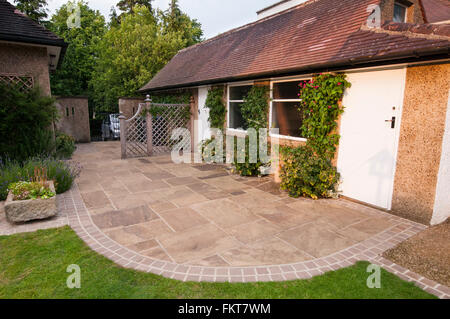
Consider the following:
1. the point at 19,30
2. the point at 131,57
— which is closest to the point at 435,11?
the point at 19,30

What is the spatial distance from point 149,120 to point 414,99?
27.5 ft

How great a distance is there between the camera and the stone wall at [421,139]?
407 cm

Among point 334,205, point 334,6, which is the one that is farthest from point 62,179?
point 334,6

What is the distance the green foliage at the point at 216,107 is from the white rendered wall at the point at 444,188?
6353mm

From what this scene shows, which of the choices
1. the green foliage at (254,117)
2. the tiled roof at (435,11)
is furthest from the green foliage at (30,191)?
the tiled roof at (435,11)

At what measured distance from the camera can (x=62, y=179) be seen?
18.9 ft

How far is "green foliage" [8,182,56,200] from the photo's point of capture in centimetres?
424

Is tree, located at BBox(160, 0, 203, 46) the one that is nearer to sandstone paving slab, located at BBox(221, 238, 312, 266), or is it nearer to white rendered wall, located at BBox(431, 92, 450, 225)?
white rendered wall, located at BBox(431, 92, 450, 225)

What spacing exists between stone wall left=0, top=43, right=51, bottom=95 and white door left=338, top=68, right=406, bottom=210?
26.4ft

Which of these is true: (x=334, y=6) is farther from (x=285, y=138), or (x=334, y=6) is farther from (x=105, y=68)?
(x=105, y=68)

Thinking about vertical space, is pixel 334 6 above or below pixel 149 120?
above

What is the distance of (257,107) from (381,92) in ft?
11.3

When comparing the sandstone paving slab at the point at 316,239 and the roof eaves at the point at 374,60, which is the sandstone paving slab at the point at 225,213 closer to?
the sandstone paving slab at the point at 316,239

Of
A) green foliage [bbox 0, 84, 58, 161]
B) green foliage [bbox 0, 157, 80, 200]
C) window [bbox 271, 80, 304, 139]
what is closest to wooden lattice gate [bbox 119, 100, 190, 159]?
green foliage [bbox 0, 84, 58, 161]
